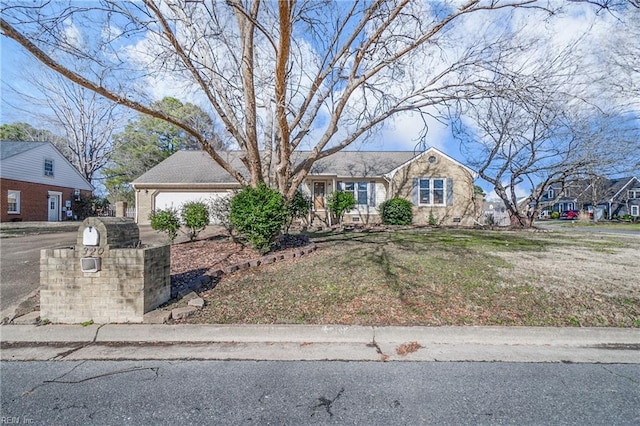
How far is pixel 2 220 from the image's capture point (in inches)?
750

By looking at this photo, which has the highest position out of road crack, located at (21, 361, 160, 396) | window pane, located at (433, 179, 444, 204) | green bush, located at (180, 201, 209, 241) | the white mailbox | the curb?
window pane, located at (433, 179, 444, 204)

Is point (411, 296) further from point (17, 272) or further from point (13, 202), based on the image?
point (13, 202)

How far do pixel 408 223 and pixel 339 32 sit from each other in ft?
36.3

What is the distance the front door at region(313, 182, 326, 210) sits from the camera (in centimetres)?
1748

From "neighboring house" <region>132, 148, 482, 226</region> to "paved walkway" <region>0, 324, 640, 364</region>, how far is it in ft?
43.3

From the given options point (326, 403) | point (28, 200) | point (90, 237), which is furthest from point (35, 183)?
point (326, 403)

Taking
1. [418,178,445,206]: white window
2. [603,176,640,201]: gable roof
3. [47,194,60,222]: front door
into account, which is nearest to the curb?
[418,178,445,206]: white window

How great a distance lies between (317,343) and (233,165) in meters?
16.4

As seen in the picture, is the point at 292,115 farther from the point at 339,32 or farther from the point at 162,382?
the point at 162,382

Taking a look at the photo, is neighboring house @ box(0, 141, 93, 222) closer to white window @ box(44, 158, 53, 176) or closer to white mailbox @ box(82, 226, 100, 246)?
white window @ box(44, 158, 53, 176)

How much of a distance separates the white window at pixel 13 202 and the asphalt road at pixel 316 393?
23.9 meters

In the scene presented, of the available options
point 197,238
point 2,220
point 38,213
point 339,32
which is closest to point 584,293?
point 339,32

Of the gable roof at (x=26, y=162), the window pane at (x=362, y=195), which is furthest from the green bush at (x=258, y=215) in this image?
the gable roof at (x=26, y=162)

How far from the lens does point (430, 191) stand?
17469 mm
